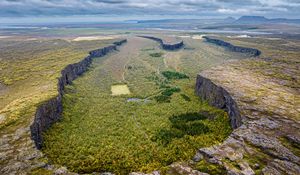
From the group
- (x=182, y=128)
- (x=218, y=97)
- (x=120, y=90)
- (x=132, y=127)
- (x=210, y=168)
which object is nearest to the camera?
(x=210, y=168)

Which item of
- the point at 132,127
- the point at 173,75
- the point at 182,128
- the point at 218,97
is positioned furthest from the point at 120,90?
the point at 182,128

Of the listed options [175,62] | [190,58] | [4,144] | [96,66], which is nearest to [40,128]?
[4,144]

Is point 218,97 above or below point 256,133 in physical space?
below

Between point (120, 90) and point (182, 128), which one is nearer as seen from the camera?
point (182, 128)

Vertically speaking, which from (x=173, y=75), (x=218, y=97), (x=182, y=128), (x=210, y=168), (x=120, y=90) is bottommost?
(x=120, y=90)

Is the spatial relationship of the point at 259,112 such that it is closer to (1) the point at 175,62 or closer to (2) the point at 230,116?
(2) the point at 230,116

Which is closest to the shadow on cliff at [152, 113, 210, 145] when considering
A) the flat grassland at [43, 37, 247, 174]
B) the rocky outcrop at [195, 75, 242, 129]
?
the flat grassland at [43, 37, 247, 174]

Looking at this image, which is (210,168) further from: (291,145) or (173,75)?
(173,75)
